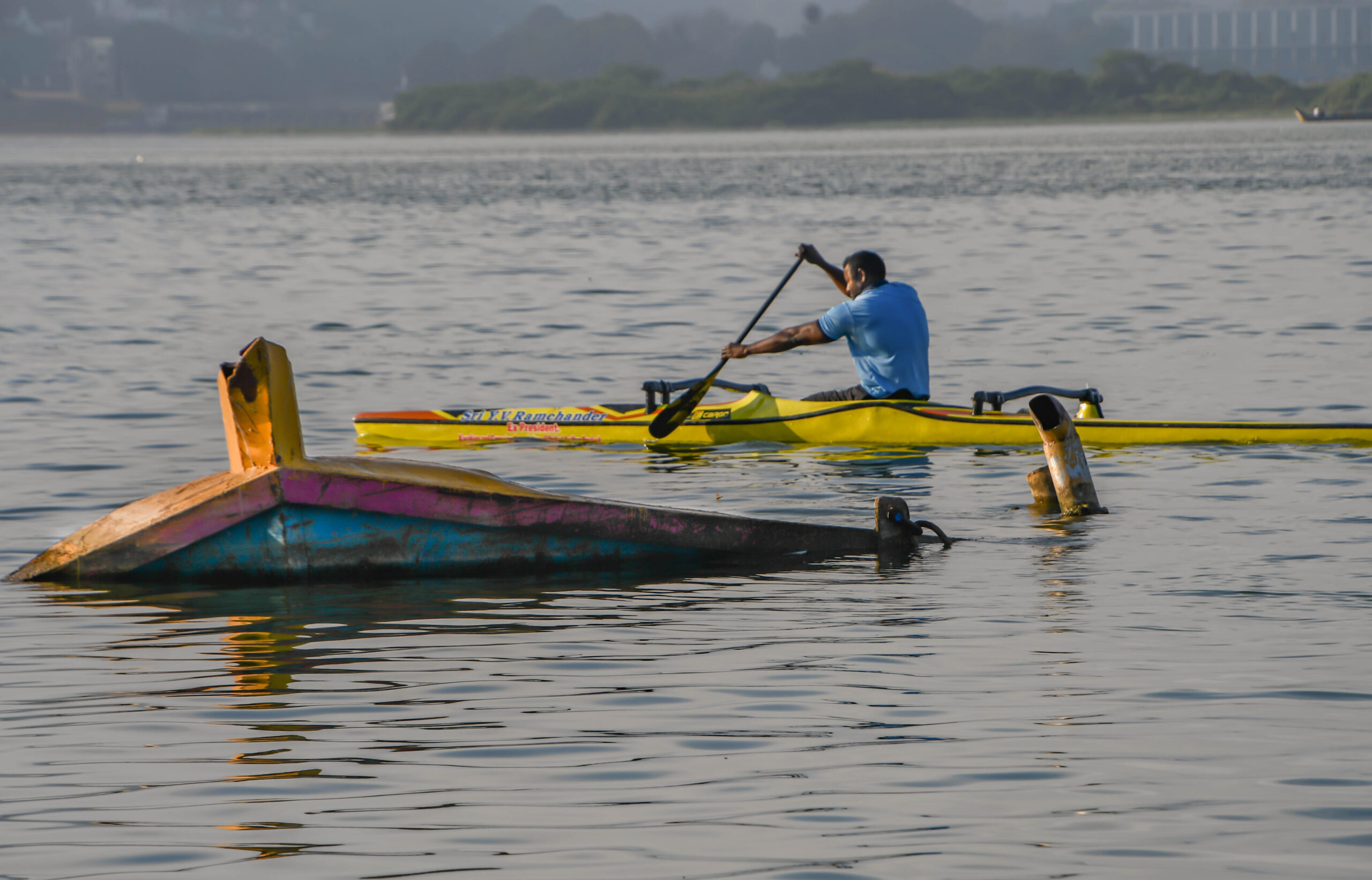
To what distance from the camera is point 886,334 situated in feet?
41.8

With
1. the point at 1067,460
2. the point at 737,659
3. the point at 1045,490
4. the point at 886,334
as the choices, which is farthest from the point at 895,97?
the point at 737,659

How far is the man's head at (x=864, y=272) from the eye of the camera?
12.8 metres

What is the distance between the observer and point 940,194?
53.4m

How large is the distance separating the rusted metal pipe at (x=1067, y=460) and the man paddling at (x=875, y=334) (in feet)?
8.76

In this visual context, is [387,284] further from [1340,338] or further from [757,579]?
[757,579]

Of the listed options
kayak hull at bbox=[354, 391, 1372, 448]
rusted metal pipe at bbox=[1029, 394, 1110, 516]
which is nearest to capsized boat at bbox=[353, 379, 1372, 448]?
kayak hull at bbox=[354, 391, 1372, 448]

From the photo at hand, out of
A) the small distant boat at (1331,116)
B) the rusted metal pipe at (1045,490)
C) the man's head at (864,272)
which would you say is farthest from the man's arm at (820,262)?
the small distant boat at (1331,116)

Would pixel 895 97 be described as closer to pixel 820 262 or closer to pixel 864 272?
pixel 820 262

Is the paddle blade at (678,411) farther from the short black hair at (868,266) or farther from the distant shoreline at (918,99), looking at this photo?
the distant shoreline at (918,99)

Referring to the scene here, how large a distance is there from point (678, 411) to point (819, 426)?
43.3 inches

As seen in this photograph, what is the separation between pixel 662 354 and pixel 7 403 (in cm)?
713

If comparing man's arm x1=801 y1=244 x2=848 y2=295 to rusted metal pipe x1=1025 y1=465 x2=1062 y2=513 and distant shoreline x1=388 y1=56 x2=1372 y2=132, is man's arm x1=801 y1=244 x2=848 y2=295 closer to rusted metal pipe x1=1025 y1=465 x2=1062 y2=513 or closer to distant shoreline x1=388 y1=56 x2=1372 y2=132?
rusted metal pipe x1=1025 y1=465 x2=1062 y2=513

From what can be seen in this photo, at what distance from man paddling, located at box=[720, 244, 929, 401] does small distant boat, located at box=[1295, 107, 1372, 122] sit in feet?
496

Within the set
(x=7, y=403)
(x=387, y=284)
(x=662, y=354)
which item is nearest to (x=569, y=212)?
(x=387, y=284)
